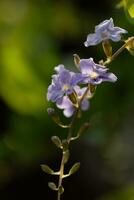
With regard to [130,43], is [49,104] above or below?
above

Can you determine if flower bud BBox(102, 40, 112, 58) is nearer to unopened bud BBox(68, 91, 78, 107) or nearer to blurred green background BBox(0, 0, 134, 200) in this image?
unopened bud BBox(68, 91, 78, 107)

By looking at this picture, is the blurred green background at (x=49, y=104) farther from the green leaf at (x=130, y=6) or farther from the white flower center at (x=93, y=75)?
the white flower center at (x=93, y=75)

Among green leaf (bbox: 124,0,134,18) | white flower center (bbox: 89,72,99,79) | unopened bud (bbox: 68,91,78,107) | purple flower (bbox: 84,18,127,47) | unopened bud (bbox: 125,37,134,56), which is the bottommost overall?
unopened bud (bbox: 68,91,78,107)

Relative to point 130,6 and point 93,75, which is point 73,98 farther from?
point 130,6

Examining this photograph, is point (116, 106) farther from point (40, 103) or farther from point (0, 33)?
point (0, 33)

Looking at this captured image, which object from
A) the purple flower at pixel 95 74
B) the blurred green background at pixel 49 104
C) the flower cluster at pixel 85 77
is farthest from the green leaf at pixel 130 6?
the blurred green background at pixel 49 104

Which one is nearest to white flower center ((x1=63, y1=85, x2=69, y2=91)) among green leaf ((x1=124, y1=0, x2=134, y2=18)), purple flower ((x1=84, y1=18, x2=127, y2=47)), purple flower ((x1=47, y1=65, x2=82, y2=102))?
purple flower ((x1=47, y1=65, x2=82, y2=102))

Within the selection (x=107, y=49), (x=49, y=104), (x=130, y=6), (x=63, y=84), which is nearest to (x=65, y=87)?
A: (x=63, y=84)
